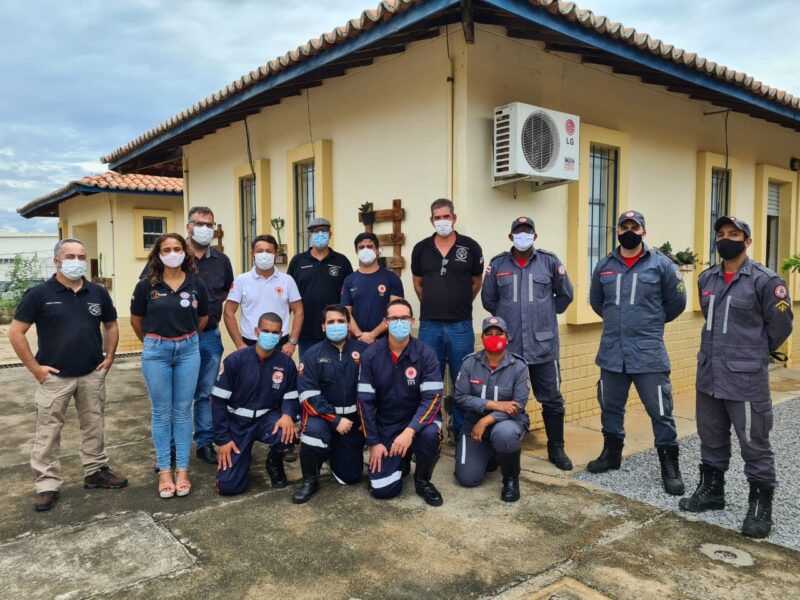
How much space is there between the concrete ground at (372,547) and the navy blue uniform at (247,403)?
225mm

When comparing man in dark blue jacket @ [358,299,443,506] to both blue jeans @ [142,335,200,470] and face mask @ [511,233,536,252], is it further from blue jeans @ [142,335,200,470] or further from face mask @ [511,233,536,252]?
blue jeans @ [142,335,200,470]

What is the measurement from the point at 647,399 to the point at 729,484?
2.78ft

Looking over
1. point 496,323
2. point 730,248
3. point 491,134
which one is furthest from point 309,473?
point 491,134

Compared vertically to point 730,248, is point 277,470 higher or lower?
lower

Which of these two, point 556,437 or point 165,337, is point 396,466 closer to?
point 556,437

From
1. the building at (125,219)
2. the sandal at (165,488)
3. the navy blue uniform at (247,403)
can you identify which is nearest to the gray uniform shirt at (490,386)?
the navy blue uniform at (247,403)

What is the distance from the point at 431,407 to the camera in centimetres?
416

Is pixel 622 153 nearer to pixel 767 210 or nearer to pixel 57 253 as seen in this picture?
pixel 767 210

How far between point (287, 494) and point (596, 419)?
11.4 feet

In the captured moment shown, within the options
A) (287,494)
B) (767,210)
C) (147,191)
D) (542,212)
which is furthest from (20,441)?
(767,210)

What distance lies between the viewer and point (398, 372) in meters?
4.25

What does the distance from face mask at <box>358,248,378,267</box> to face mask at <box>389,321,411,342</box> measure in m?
0.97

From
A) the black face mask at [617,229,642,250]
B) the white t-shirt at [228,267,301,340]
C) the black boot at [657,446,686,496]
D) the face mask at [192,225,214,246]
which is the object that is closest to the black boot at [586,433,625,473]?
the black boot at [657,446,686,496]

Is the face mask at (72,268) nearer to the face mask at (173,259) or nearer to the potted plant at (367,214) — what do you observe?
the face mask at (173,259)
